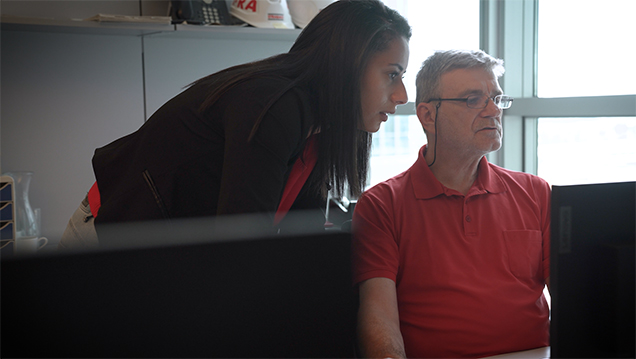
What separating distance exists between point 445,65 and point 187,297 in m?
1.29

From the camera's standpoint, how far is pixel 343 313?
2.05ft

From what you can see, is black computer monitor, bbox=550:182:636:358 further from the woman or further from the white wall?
the white wall

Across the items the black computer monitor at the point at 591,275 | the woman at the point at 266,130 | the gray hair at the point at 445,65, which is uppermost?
the gray hair at the point at 445,65

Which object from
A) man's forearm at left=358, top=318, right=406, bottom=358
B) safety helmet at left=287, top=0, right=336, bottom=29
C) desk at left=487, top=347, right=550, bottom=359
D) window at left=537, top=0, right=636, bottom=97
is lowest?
desk at left=487, top=347, right=550, bottom=359

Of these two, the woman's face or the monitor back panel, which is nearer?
the monitor back panel

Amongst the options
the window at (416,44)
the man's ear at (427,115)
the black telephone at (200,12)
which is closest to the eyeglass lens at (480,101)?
the man's ear at (427,115)

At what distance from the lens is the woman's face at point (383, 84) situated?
4.06ft

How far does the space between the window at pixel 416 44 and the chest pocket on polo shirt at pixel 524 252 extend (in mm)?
1747

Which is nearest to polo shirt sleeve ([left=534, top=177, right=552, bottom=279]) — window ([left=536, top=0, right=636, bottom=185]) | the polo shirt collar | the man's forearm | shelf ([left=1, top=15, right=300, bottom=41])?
the polo shirt collar

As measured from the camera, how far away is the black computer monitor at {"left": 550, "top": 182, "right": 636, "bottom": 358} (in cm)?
77

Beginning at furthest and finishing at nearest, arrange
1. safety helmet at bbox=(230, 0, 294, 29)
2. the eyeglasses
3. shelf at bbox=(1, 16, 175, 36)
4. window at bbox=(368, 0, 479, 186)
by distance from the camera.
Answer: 1. window at bbox=(368, 0, 479, 186)
2. safety helmet at bbox=(230, 0, 294, 29)
3. shelf at bbox=(1, 16, 175, 36)
4. the eyeglasses

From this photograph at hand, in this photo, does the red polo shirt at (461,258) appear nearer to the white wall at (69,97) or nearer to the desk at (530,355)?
the desk at (530,355)

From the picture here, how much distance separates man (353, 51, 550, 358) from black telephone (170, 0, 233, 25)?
116 cm

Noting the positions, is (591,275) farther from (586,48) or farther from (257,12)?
(586,48)
